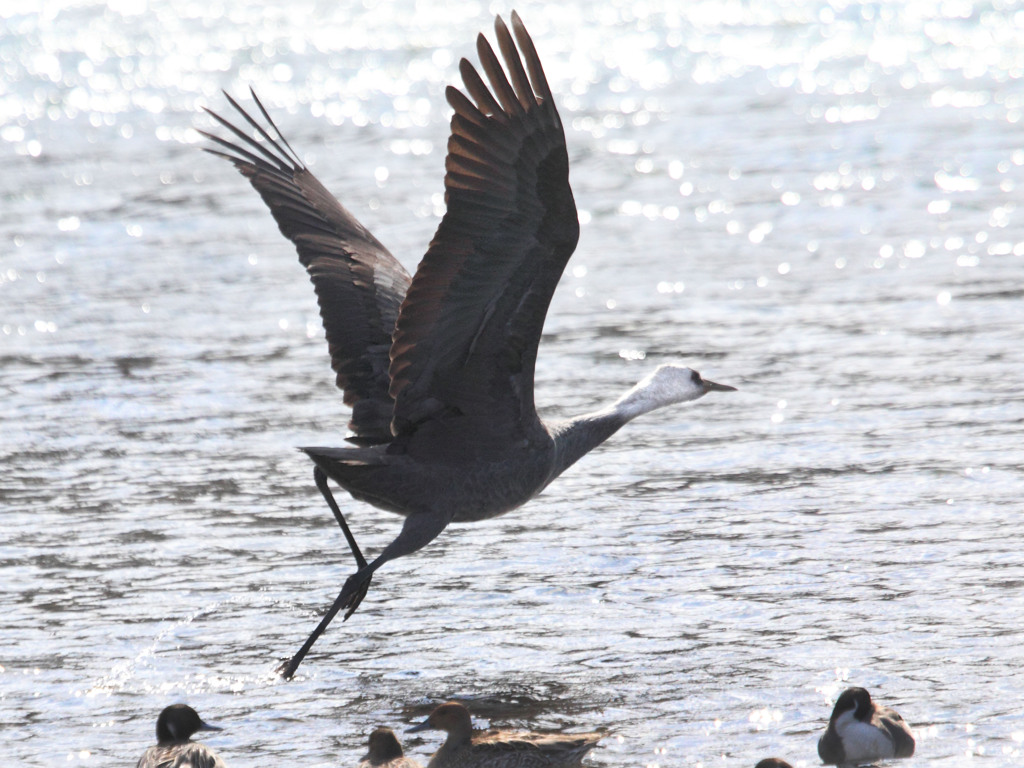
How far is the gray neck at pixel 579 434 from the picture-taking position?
268 inches

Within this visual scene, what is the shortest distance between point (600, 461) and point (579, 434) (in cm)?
224

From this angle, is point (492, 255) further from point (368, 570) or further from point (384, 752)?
point (384, 752)

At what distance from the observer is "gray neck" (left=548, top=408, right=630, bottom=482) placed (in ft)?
22.3

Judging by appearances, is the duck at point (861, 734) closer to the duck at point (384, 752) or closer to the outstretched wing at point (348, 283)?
the duck at point (384, 752)

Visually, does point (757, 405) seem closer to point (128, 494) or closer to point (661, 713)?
point (128, 494)

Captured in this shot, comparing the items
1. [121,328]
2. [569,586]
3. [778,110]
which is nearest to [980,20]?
[778,110]

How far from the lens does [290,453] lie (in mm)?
9172

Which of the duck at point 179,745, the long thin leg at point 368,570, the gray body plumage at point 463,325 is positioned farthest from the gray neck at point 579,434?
the duck at point 179,745

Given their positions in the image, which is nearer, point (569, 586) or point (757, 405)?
point (569, 586)

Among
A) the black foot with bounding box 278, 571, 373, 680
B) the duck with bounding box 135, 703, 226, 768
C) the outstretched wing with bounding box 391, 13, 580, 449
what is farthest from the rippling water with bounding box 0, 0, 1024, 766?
the outstretched wing with bounding box 391, 13, 580, 449

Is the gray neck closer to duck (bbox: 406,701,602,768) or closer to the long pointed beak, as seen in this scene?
the long pointed beak

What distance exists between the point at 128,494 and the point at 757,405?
11.5ft

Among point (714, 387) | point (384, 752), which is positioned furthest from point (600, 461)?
point (384, 752)

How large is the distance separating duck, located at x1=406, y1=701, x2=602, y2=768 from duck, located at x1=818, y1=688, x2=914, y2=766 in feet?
2.39
